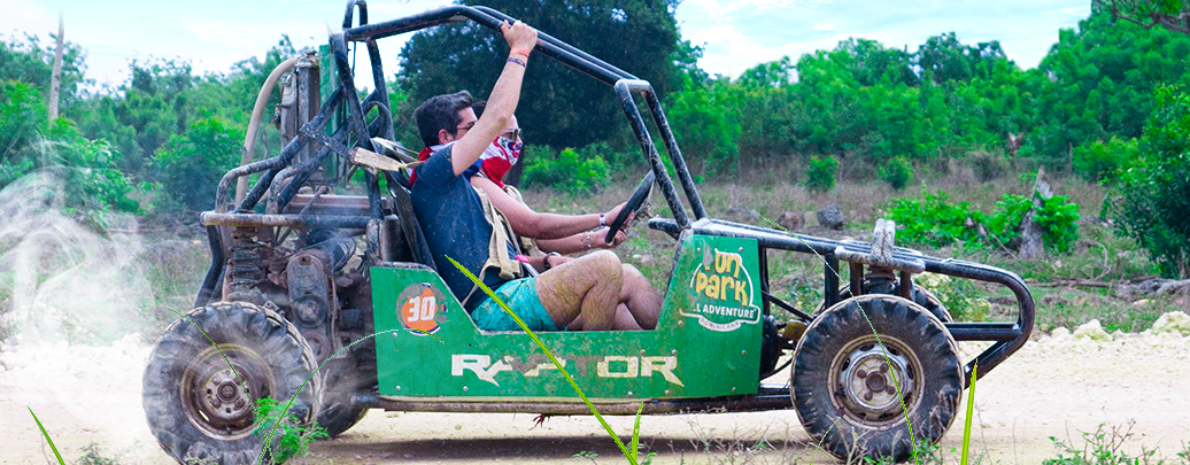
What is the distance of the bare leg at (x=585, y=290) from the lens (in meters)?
4.23

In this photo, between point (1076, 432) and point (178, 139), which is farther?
point (178, 139)

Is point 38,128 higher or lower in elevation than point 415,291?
Result: higher

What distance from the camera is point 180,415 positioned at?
4.38m

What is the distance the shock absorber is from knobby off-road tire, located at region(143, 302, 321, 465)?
291 millimetres

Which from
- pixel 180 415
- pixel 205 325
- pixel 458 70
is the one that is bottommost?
pixel 180 415

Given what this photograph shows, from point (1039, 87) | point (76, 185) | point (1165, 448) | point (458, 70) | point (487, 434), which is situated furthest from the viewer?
point (1039, 87)

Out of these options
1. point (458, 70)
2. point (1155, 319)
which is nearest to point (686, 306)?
point (1155, 319)

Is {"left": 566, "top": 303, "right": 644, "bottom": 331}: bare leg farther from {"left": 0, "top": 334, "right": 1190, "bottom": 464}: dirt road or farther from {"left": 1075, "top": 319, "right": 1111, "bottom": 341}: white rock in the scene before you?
{"left": 1075, "top": 319, "right": 1111, "bottom": 341}: white rock

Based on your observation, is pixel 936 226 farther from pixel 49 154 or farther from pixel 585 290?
pixel 49 154

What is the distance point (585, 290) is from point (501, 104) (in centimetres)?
82

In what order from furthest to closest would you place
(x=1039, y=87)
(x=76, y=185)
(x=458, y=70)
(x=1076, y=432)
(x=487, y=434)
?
(x=1039, y=87) → (x=458, y=70) → (x=76, y=185) → (x=487, y=434) → (x=1076, y=432)

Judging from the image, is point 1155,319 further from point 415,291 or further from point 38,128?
point 38,128

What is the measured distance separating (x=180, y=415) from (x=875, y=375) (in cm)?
285

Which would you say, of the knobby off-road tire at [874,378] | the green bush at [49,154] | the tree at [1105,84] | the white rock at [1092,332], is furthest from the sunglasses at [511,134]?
the tree at [1105,84]
